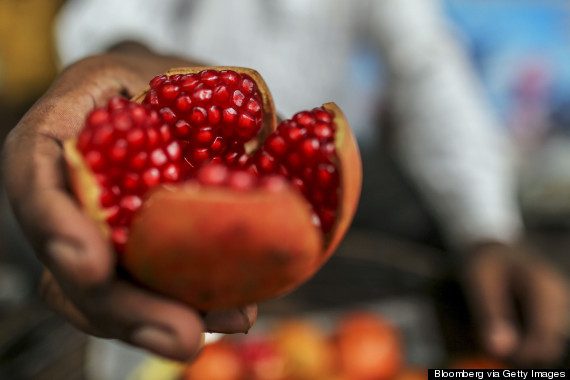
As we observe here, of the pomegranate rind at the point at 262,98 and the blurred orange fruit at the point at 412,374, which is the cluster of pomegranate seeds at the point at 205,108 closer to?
the pomegranate rind at the point at 262,98

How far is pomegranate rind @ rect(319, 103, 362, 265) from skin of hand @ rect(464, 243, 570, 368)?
2.37 ft

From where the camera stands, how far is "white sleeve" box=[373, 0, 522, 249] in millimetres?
1254

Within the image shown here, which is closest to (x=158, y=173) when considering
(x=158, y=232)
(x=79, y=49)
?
(x=158, y=232)

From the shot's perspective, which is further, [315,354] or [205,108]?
[315,354]

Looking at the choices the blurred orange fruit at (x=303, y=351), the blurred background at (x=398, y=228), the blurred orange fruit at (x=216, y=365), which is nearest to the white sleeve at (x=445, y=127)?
the blurred background at (x=398, y=228)

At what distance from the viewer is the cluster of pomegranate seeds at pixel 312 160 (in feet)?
1.25

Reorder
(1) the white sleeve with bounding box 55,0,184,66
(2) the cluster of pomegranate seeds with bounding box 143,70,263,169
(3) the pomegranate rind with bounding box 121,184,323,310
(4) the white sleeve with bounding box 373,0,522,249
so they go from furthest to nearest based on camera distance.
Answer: (4) the white sleeve with bounding box 373,0,522,249 → (1) the white sleeve with bounding box 55,0,184,66 → (2) the cluster of pomegranate seeds with bounding box 143,70,263,169 → (3) the pomegranate rind with bounding box 121,184,323,310

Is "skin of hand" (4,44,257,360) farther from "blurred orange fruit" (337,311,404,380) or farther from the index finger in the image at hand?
"blurred orange fruit" (337,311,404,380)

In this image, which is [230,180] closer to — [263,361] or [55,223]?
[55,223]

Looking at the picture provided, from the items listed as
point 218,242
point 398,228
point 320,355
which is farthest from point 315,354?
point 218,242

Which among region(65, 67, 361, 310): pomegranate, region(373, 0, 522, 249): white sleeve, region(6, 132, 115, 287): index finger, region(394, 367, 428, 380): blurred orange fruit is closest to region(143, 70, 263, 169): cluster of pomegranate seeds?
region(65, 67, 361, 310): pomegranate

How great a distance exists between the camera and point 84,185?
0.33 metres

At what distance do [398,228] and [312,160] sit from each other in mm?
1128

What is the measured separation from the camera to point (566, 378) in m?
0.83
